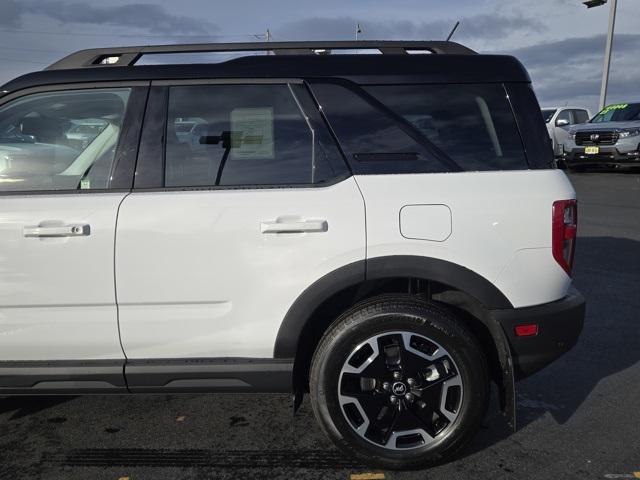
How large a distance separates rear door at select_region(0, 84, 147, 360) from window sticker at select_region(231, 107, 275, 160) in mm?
464

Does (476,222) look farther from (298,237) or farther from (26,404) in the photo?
(26,404)

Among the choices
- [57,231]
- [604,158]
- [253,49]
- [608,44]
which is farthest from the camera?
[608,44]

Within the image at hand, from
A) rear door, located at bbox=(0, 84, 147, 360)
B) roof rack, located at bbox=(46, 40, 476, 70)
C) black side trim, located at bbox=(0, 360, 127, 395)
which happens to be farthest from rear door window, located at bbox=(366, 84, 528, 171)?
black side trim, located at bbox=(0, 360, 127, 395)

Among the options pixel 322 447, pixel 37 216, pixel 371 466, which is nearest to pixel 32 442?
pixel 37 216

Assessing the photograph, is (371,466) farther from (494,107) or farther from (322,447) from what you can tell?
(494,107)

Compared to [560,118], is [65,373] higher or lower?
lower

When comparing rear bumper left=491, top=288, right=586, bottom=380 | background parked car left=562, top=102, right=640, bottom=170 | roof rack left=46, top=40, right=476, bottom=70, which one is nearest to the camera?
rear bumper left=491, top=288, right=586, bottom=380

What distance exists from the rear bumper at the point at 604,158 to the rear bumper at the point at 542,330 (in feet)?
46.1

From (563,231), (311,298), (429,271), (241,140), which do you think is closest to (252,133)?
(241,140)

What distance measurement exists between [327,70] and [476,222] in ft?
3.29

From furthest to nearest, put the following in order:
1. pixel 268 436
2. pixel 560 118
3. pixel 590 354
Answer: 1. pixel 560 118
2. pixel 590 354
3. pixel 268 436

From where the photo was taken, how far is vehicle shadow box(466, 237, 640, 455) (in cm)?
314

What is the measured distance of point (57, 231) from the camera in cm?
245

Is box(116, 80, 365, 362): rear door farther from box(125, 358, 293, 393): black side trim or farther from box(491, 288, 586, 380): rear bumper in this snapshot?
box(491, 288, 586, 380): rear bumper
